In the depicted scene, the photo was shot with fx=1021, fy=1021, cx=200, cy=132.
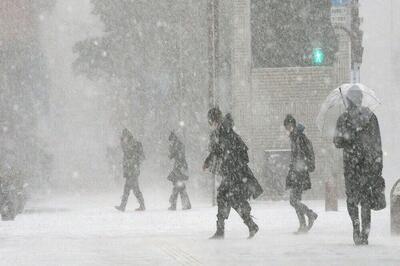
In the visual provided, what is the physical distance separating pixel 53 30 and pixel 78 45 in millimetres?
27456

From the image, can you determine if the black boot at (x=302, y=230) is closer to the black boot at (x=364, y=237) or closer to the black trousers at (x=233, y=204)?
the black trousers at (x=233, y=204)

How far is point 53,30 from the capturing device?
244ft

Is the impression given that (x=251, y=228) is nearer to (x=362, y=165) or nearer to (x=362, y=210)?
(x=362, y=210)

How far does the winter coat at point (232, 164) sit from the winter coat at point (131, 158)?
866cm

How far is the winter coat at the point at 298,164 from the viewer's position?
15.1 m

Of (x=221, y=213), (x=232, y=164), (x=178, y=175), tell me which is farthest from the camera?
(x=178, y=175)

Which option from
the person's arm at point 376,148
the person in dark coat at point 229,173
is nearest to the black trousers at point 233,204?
the person in dark coat at point 229,173

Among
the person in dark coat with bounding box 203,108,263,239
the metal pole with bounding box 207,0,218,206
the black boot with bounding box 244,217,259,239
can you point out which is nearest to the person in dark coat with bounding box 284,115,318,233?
the person in dark coat with bounding box 203,108,263,239

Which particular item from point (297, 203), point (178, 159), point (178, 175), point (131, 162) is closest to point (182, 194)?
point (178, 175)

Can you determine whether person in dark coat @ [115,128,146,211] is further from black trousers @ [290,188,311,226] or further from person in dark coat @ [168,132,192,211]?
black trousers @ [290,188,311,226]

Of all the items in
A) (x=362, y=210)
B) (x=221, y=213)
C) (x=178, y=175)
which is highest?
(x=362, y=210)

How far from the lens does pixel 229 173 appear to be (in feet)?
46.0

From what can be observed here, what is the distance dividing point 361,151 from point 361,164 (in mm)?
159

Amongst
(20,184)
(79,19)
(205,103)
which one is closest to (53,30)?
(79,19)
